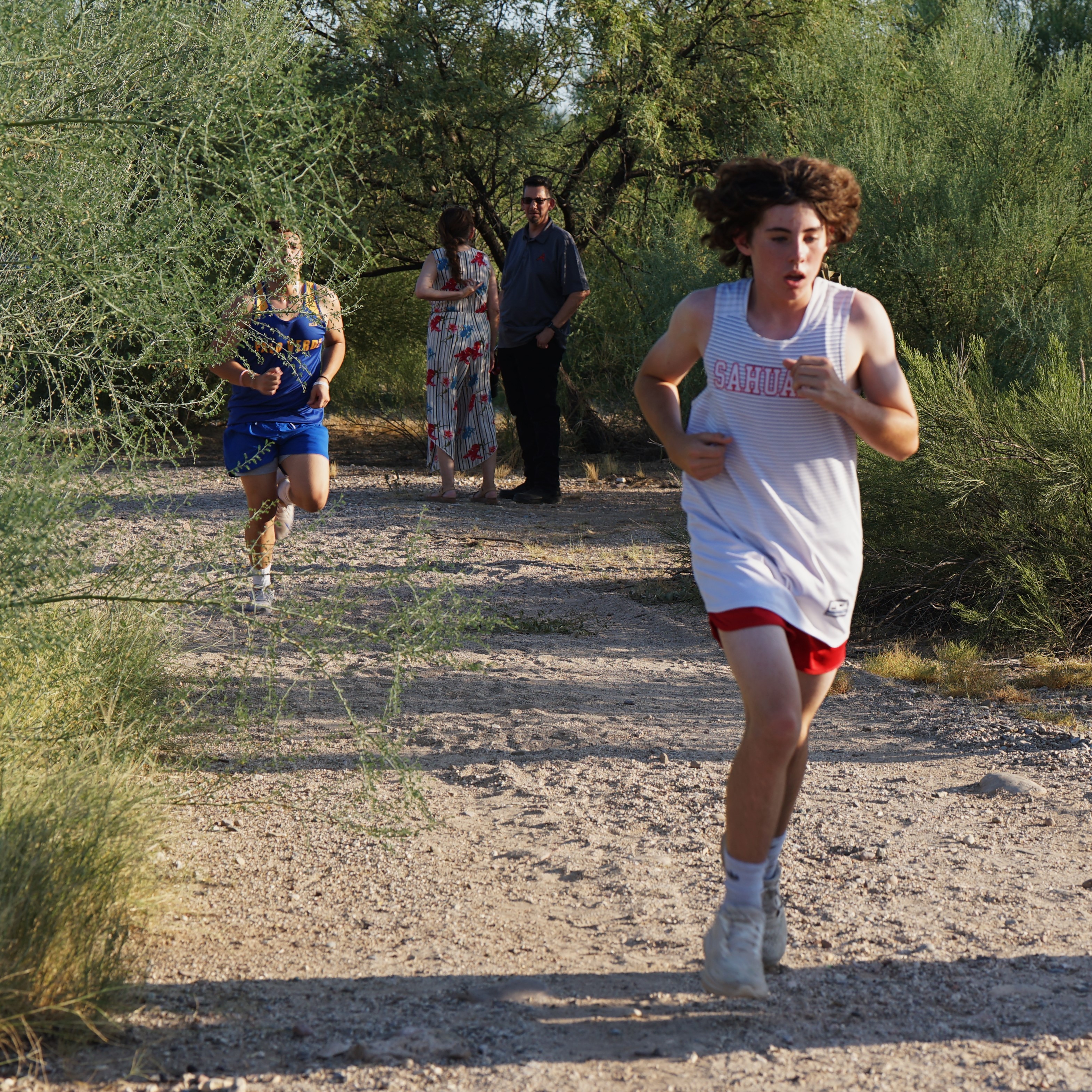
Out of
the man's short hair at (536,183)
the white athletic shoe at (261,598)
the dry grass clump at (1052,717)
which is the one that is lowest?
the dry grass clump at (1052,717)

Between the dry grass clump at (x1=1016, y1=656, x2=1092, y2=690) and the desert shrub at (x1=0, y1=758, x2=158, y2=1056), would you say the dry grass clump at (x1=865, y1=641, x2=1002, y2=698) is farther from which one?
the desert shrub at (x1=0, y1=758, x2=158, y2=1056)

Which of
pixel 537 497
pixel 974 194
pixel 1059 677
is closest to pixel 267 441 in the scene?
pixel 1059 677

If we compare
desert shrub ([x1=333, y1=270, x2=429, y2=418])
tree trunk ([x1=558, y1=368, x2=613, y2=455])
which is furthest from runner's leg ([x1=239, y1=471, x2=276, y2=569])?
desert shrub ([x1=333, y1=270, x2=429, y2=418])

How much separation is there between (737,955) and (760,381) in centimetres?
125

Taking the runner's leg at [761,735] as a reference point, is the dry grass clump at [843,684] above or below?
below

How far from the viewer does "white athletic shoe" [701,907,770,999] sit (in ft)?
8.86

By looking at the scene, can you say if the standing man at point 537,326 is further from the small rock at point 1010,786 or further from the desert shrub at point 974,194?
the small rock at point 1010,786

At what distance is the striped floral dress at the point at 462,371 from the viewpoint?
31.5 feet

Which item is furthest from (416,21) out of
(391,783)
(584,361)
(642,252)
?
(391,783)

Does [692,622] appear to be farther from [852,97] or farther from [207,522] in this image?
[852,97]

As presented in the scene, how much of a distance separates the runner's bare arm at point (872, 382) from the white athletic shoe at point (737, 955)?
106 centimetres

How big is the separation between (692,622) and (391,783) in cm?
281

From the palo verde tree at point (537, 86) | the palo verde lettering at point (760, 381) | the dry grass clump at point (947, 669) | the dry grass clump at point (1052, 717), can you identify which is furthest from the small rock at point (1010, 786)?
the palo verde tree at point (537, 86)

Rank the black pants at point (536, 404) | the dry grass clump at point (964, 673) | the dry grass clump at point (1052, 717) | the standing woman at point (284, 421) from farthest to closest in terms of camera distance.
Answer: the black pants at point (536, 404) < the standing woman at point (284, 421) < the dry grass clump at point (964, 673) < the dry grass clump at point (1052, 717)
